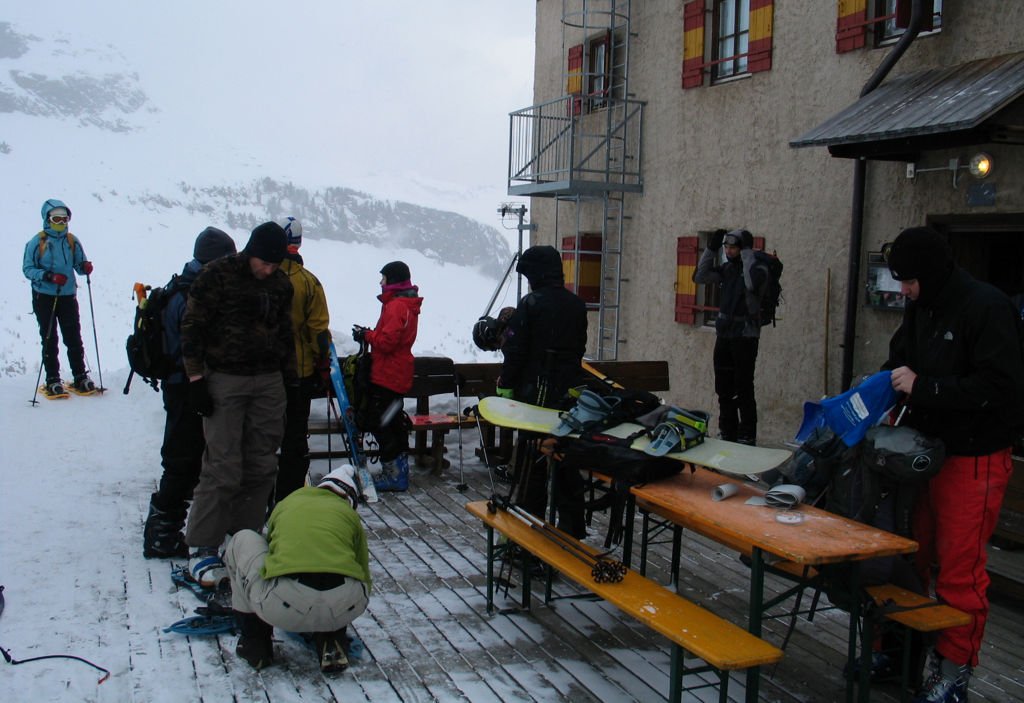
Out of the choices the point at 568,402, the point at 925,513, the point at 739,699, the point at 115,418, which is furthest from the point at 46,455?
the point at 925,513

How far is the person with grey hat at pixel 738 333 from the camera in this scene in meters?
8.27

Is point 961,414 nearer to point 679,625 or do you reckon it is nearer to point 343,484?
point 679,625

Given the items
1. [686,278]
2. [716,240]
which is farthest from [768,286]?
[686,278]

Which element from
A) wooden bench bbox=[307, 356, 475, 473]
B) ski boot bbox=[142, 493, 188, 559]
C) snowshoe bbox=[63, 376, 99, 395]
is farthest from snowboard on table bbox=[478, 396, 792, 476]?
snowshoe bbox=[63, 376, 99, 395]

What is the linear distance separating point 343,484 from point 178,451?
1.75m

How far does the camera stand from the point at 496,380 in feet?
27.5

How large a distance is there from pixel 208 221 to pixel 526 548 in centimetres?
5108

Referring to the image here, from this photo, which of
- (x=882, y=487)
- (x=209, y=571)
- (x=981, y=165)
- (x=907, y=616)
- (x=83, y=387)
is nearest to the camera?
(x=907, y=616)

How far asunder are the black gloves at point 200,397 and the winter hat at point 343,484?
1023 millimetres

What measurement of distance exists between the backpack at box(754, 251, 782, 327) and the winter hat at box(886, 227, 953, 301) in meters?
4.26

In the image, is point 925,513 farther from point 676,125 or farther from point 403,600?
point 676,125

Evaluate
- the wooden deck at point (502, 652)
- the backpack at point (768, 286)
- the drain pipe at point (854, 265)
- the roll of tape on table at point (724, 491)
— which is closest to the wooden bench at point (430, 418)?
the wooden deck at point (502, 652)

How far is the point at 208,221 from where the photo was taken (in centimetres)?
5200

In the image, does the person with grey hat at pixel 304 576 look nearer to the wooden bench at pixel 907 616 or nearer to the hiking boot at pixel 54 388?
the wooden bench at pixel 907 616
